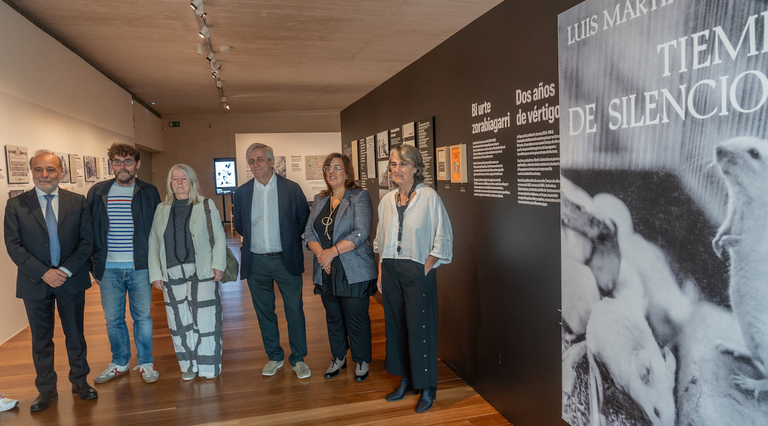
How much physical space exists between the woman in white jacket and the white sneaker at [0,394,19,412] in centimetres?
106

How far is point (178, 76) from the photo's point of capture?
32.7 ft

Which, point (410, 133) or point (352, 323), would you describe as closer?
point (352, 323)

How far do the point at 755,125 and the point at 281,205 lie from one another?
9.72 feet

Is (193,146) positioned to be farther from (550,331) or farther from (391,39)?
(550,331)

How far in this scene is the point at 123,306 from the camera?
3.89m

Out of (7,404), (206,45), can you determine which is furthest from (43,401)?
(206,45)

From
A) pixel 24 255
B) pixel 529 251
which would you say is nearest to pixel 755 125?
pixel 529 251

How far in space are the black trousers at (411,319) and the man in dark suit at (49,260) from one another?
210 cm

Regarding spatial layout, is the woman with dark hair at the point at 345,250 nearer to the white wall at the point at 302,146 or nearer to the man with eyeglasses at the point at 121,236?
the man with eyeglasses at the point at 121,236

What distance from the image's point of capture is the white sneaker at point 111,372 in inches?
152

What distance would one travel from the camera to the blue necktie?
3.39 m

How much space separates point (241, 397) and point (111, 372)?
1182 mm

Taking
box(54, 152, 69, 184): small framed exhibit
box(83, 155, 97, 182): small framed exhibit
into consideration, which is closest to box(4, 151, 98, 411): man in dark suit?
box(54, 152, 69, 184): small framed exhibit

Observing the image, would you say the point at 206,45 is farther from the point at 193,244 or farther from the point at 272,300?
the point at 272,300
